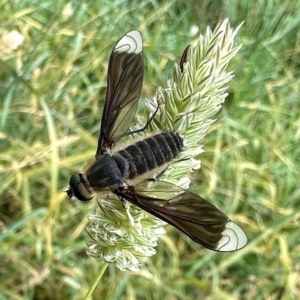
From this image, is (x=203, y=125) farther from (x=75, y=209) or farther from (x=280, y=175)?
(x=280, y=175)

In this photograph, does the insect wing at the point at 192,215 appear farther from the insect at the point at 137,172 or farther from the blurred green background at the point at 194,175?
the blurred green background at the point at 194,175

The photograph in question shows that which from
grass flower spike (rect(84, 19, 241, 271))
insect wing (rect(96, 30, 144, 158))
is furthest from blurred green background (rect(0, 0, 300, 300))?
grass flower spike (rect(84, 19, 241, 271))

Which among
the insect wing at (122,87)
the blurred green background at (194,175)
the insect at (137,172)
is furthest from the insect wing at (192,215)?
the blurred green background at (194,175)

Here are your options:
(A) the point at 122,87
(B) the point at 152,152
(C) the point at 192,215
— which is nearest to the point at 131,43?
(A) the point at 122,87

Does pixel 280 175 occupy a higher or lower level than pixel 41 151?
lower

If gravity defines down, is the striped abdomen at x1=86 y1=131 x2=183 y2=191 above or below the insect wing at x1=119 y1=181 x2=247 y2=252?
above

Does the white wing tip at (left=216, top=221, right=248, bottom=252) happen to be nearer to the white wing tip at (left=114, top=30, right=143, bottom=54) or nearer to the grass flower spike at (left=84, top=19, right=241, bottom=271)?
the grass flower spike at (left=84, top=19, right=241, bottom=271)

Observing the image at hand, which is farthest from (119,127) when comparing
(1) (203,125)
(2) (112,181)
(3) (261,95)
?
(3) (261,95)

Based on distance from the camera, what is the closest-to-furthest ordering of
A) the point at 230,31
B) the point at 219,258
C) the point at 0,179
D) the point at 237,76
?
the point at 230,31 → the point at 0,179 → the point at 219,258 → the point at 237,76
